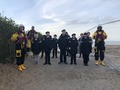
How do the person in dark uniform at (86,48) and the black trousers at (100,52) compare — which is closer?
the person in dark uniform at (86,48)

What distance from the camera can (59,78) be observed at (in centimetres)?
1421

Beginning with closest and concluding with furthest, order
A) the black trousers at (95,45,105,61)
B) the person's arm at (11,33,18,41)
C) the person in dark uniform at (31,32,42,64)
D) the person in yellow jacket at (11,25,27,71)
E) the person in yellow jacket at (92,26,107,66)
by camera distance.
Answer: the person's arm at (11,33,18,41) < the person in yellow jacket at (11,25,27,71) < the person in dark uniform at (31,32,42,64) < the person in yellow jacket at (92,26,107,66) < the black trousers at (95,45,105,61)

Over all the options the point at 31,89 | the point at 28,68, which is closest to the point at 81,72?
the point at 28,68

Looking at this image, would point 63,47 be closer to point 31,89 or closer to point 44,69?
point 44,69

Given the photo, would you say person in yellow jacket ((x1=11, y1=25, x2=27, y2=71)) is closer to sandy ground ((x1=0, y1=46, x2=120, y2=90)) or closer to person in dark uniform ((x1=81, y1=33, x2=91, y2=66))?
sandy ground ((x1=0, y1=46, x2=120, y2=90))

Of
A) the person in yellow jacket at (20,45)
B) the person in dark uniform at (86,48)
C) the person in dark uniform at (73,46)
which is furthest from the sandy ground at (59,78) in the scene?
the person in dark uniform at (73,46)

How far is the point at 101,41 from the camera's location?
696 inches

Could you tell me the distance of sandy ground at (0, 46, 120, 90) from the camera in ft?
41.6

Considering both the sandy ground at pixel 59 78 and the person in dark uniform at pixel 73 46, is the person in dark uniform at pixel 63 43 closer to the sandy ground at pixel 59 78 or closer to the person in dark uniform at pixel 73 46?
the person in dark uniform at pixel 73 46

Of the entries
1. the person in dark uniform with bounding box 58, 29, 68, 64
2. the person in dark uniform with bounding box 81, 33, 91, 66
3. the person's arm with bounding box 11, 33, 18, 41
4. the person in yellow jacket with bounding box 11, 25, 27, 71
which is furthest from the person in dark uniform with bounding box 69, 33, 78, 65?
the person's arm with bounding box 11, 33, 18, 41

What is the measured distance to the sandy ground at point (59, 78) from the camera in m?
12.7

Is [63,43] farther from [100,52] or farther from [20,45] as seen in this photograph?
[20,45]

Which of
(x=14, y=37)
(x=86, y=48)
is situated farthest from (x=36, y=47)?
(x=14, y=37)

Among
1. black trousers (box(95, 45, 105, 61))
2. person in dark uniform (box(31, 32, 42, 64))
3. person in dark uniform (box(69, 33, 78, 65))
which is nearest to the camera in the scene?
person in dark uniform (box(31, 32, 42, 64))
